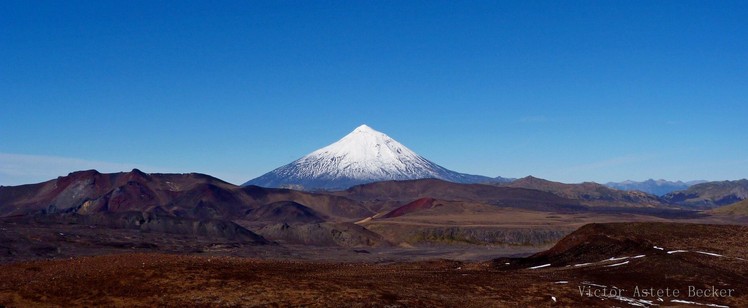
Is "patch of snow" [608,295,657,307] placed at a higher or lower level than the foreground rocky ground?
lower

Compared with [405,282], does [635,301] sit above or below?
below

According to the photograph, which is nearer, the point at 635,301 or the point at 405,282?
the point at 635,301

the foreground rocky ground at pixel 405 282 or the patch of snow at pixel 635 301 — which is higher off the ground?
the foreground rocky ground at pixel 405 282

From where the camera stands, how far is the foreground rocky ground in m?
30.9

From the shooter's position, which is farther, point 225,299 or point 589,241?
point 589,241

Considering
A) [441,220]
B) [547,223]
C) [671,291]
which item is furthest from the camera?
[441,220]

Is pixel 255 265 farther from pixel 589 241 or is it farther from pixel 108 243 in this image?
pixel 108 243

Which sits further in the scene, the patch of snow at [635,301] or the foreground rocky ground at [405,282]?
the patch of snow at [635,301]

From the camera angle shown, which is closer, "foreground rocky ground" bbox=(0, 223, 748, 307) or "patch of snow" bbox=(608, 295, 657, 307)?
"foreground rocky ground" bbox=(0, 223, 748, 307)

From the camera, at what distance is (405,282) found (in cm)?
3744

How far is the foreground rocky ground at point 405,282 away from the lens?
30859mm

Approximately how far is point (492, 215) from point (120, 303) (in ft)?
544

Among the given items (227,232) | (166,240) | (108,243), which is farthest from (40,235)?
(227,232)

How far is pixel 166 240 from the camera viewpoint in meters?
123
